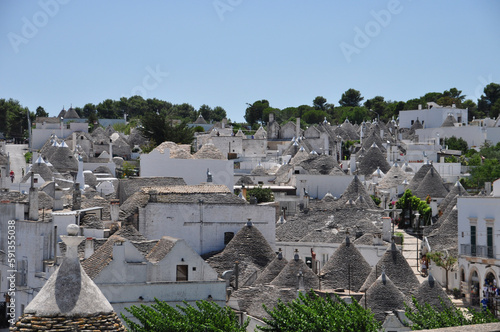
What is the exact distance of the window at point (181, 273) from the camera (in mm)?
30891

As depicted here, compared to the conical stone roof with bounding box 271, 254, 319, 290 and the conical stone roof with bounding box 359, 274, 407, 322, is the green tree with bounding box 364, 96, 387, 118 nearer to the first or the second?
the conical stone roof with bounding box 271, 254, 319, 290

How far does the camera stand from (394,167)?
228ft

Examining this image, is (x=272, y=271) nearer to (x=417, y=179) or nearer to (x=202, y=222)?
(x=202, y=222)

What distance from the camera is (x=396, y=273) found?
116ft

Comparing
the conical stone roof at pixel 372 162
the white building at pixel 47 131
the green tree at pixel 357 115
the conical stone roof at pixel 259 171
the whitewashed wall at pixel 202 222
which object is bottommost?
the whitewashed wall at pixel 202 222

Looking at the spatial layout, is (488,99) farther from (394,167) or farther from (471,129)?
(394,167)

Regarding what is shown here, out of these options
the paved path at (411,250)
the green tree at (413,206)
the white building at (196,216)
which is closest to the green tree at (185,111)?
the green tree at (413,206)

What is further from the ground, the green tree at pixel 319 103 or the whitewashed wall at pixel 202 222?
the green tree at pixel 319 103

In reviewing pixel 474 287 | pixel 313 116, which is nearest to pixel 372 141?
pixel 474 287

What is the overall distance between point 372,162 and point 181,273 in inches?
1879

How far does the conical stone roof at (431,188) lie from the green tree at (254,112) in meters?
83.0

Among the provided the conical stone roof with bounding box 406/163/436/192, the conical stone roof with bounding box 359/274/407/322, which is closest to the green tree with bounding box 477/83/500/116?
the conical stone roof with bounding box 406/163/436/192

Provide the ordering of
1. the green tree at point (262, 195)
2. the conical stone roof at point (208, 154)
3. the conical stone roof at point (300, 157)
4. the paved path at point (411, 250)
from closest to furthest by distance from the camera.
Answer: the paved path at point (411, 250) < the conical stone roof at point (208, 154) < the green tree at point (262, 195) < the conical stone roof at point (300, 157)

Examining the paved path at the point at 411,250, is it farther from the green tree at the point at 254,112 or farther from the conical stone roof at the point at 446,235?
the green tree at the point at 254,112
